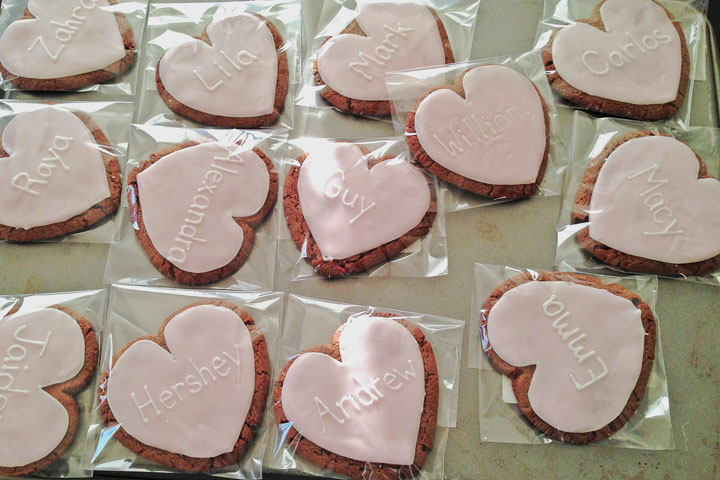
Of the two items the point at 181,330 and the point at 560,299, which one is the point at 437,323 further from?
the point at 181,330

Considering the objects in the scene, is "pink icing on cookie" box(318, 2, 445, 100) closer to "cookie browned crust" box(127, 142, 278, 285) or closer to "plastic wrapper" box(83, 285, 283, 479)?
"cookie browned crust" box(127, 142, 278, 285)

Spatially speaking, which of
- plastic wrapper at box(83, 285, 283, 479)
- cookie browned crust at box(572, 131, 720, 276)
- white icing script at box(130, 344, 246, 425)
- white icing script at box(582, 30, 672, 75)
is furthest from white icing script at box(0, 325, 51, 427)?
white icing script at box(582, 30, 672, 75)

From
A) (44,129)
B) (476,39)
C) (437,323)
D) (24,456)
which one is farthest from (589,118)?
(24,456)

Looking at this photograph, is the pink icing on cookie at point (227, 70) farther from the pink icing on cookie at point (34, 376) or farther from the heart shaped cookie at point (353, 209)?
the pink icing on cookie at point (34, 376)

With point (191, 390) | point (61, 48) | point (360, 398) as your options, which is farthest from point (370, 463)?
point (61, 48)

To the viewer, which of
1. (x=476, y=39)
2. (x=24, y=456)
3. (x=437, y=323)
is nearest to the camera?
(x=24, y=456)
